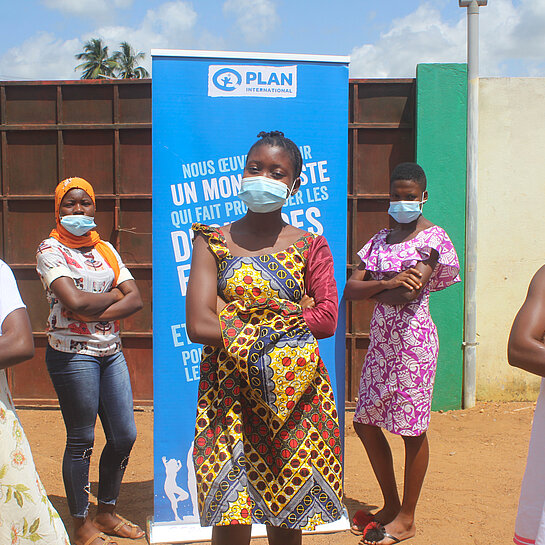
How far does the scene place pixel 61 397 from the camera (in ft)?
10.2

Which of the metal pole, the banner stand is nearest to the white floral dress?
the banner stand

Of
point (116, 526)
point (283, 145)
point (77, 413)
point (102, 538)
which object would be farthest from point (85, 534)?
point (283, 145)

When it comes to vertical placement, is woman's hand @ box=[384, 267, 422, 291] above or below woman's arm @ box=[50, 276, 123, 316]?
above

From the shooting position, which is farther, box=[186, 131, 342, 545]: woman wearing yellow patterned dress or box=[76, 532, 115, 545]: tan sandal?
box=[76, 532, 115, 545]: tan sandal

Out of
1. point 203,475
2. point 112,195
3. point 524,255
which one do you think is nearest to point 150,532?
point 203,475

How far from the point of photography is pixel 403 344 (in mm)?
3240

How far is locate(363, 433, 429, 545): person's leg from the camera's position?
3.28 metres

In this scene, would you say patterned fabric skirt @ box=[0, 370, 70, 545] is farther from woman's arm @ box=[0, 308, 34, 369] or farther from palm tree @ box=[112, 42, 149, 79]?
palm tree @ box=[112, 42, 149, 79]

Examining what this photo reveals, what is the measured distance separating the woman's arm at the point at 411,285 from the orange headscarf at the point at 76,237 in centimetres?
156

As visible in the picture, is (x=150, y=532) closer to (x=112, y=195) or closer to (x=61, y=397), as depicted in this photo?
(x=61, y=397)

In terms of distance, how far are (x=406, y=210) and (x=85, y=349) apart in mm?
1913

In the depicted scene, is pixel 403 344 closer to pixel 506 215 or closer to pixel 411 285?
pixel 411 285

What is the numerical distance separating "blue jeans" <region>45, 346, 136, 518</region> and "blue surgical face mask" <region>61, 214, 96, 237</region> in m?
0.65

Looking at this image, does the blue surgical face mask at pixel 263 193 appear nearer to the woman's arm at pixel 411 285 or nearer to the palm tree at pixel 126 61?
the woman's arm at pixel 411 285
